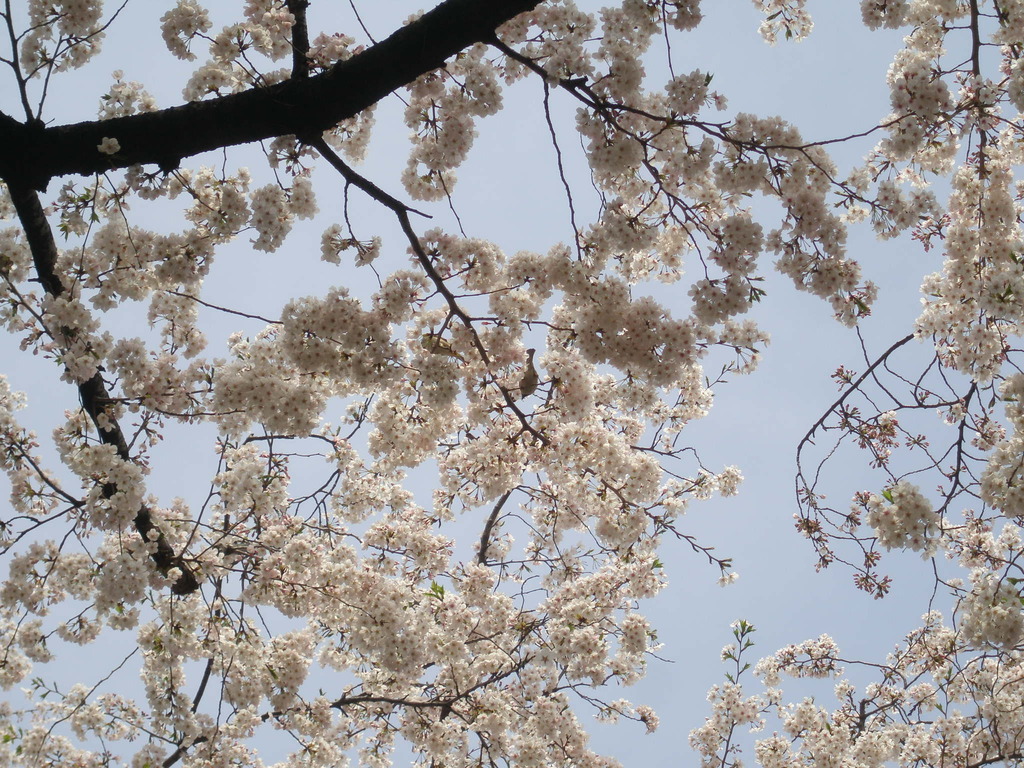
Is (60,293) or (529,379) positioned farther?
(529,379)

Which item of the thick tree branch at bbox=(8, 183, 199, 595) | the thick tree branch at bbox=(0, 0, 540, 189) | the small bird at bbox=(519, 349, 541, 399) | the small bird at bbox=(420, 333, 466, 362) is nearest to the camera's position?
the thick tree branch at bbox=(0, 0, 540, 189)

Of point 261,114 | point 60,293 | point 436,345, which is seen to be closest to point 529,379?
point 436,345

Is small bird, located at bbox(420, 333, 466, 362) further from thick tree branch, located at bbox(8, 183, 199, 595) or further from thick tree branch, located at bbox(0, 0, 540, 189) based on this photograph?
thick tree branch, located at bbox(8, 183, 199, 595)

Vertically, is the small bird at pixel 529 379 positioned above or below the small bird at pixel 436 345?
above

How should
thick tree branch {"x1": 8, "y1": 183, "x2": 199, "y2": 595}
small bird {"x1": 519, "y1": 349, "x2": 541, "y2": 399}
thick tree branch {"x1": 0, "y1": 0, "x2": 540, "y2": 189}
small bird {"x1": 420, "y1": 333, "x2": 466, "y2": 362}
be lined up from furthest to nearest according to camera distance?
small bird {"x1": 519, "y1": 349, "x2": 541, "y2": 399}, small bird {"x1": 420, "y1": 333, "x2": 466, "y2": 362}, thick tree branch {"x1": 8, "y1": 183, "x2": 199, "y2": 595}, thick tree branch {"x1": 0, "y1": 0, "x2": 540, "y2": 189}

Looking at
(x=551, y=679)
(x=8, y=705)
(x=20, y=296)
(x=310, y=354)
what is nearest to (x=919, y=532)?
(x=310, y=354)

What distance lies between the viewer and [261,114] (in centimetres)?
408

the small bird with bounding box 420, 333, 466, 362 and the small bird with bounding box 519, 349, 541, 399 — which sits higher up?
the small bird with bounding box 519, 349, 541, 399

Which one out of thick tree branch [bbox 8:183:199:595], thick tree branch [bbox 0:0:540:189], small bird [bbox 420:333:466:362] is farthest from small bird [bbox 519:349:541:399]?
thick tree branch [bbox 8:183:199:595]

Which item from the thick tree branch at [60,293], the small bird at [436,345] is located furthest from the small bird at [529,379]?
the thick tree branch at [60,293]

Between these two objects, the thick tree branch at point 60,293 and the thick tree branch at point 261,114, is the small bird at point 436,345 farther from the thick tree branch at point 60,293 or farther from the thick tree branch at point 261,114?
the thick tree branch at point 60,293

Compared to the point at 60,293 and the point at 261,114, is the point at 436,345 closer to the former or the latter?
the point at 261,114

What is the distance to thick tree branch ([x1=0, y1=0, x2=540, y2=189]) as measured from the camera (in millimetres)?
3818

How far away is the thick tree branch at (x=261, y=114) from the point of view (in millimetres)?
3818
